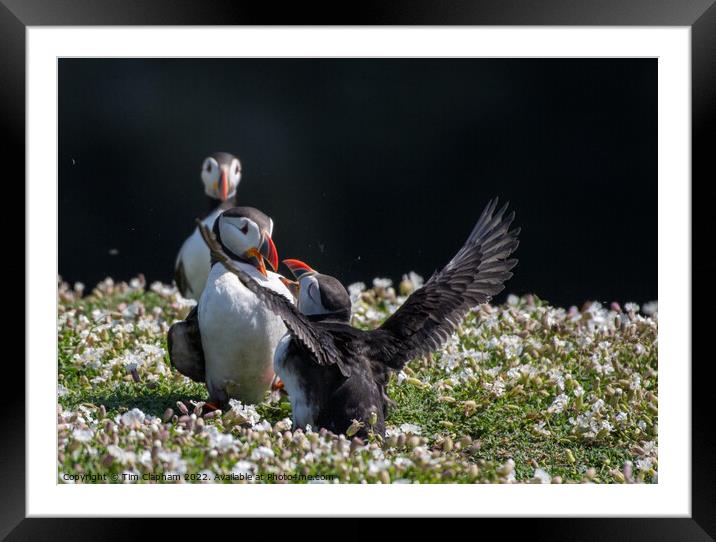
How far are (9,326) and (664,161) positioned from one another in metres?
2.95

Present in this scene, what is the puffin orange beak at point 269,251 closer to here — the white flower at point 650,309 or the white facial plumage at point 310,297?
the white facial plumage at point 310,297

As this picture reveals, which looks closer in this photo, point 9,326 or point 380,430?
point 9,326

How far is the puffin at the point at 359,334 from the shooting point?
17.8 feet

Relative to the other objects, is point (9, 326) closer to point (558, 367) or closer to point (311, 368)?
point (311, 368)

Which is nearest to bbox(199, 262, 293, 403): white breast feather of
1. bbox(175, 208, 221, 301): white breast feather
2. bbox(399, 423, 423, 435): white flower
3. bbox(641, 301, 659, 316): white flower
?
bbox(399, 423, 423, 435): white flower

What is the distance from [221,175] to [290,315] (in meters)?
3.47

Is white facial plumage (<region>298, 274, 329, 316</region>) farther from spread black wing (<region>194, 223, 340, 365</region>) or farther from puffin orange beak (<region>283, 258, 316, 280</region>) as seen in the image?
spread black wing (<region>194, 223, 340, 365</region>)

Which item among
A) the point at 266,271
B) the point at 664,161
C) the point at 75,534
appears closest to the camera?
the point at 75,534

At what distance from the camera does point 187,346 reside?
19.7 ft

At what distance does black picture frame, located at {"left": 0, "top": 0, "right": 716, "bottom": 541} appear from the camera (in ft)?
16.6

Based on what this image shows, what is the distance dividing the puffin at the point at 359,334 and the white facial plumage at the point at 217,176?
2530 millimetres
